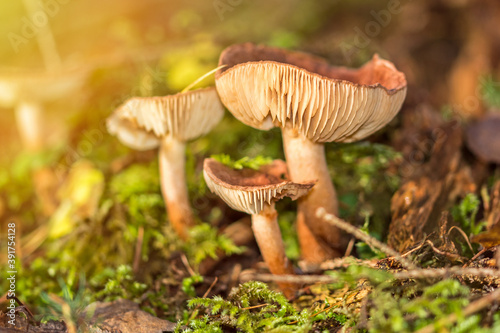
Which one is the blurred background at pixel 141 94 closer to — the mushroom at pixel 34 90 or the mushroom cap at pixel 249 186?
the mushroom at pixel 34 90

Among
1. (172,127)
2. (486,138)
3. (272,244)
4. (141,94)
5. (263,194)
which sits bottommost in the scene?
(272,244)

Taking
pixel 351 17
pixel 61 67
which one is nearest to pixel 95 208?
pixel 61 67

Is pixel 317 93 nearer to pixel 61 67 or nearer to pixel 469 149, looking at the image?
pixel 469 149

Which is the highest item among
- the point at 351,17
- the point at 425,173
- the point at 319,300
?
the point at 351,17

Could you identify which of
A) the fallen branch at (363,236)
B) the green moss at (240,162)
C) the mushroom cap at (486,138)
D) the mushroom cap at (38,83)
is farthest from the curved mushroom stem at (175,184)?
the mushroom cap at (486,138)

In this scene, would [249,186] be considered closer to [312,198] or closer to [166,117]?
[312,198]

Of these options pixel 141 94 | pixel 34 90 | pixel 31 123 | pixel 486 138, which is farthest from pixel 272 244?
pixel 31 123
